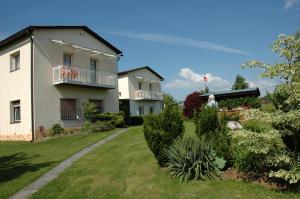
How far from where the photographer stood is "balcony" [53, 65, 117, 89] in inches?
870

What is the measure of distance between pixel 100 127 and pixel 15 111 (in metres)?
6.11

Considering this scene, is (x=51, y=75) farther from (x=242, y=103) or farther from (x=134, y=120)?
(x=242, y=103)

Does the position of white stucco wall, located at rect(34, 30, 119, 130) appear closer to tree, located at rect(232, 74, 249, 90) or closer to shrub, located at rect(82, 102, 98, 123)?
shrub, located at rect(82, 102, 98, 123)

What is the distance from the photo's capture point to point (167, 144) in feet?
29.9

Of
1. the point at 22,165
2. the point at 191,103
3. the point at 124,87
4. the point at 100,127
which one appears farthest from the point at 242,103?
the point at 22,165

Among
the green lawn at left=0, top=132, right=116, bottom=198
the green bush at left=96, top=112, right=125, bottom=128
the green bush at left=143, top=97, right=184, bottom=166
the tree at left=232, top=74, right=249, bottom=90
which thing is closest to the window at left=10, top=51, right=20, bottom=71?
the green bush at left=96, top=112, right=125, bottom=128

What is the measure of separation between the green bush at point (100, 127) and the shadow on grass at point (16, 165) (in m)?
7.74

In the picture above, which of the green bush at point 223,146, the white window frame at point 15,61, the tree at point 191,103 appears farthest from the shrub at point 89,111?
the green bush at point 223,146

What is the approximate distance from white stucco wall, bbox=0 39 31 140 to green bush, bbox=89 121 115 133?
407 centimetres

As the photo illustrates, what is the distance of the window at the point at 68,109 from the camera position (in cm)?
2298

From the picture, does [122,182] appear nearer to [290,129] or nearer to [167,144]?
[167,144]

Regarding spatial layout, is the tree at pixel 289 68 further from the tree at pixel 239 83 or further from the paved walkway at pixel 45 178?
the tree at pixel 239 83

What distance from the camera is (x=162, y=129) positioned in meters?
9.24

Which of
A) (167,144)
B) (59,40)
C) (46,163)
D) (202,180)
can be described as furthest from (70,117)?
(202,180)
